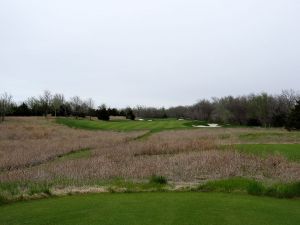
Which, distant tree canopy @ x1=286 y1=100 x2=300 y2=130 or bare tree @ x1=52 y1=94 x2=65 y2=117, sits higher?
bare tree @ x1=52 y1=94 x2=65 y2=117

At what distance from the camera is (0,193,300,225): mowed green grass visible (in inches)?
318

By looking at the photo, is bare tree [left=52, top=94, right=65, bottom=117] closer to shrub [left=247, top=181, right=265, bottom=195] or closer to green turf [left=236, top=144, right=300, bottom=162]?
green turf [left=236, top=144, right=300, bottom=162]

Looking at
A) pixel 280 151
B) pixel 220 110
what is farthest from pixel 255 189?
pixel 220 110

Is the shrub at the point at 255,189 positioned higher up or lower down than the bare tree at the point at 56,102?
lower down

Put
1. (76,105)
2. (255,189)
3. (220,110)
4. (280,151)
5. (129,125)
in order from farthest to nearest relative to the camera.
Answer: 1. (76,105)
2. (220,110)
3. (129,125)
4. (280,151)
5. (255,189)

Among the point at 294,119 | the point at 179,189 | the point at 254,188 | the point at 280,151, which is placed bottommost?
the point at 179,189

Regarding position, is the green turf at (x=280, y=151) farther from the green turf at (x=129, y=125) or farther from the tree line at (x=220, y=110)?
the tree line at (x=220, y=110)

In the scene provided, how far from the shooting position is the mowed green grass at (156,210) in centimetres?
809

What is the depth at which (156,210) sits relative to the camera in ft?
29.6

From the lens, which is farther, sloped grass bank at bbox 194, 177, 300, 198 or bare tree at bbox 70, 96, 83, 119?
bare tree at bbox 70, 96, 83, 119

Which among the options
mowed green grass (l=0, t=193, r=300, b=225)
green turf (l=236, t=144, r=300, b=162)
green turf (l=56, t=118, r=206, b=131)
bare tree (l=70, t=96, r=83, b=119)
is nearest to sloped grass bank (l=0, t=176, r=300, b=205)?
mowed green grass (l=0, t=193, r=300, b=225)

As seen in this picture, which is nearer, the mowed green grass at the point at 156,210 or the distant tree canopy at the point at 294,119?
the mowed green grass at the point at 156,210

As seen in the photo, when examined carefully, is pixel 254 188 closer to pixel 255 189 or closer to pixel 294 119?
pixel 255 189

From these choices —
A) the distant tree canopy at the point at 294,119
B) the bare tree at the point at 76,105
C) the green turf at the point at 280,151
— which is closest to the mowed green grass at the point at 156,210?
the green turf at the point at 280,151
